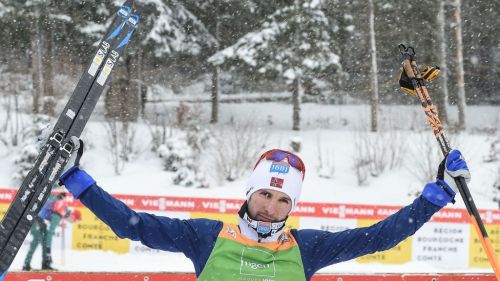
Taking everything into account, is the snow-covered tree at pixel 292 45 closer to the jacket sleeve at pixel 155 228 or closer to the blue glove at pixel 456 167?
the blue glove at pixel 456 167

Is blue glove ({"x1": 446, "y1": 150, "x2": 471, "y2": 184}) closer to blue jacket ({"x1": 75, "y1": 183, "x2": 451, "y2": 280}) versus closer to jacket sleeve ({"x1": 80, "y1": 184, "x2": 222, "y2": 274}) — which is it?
blue jacket ({"x1": 75, "y1": 183, "x2": 451, "y2": 280})

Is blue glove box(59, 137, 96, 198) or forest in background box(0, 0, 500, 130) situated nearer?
blue glove box(59, 137, 96, 198)

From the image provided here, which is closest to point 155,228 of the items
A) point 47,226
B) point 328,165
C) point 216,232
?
point 216,232

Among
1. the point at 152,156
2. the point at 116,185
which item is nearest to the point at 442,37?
the point at 152,156

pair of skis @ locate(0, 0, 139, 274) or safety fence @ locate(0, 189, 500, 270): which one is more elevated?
pair of skis @ locate(0, 0, 139, 274)

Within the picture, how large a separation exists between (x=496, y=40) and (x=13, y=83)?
1753cm

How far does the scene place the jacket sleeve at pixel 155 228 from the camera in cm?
275

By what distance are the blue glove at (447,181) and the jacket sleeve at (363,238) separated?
0.04 metres

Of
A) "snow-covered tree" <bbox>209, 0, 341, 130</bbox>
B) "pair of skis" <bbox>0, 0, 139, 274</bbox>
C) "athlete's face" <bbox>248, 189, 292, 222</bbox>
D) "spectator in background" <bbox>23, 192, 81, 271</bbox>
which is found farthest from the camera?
"snow-covered tree" <bbox>209, 0, 341, 130</bbox>

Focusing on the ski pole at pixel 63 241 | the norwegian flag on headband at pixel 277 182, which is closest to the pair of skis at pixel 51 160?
the norwegian flag on headband at pixel 277 182

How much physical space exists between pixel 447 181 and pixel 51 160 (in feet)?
6.20

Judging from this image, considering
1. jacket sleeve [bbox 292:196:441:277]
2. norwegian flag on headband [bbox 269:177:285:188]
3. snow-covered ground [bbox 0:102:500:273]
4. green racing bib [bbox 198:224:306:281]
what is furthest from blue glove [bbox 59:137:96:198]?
snow-covered ground [bbox 0:102:500:273]

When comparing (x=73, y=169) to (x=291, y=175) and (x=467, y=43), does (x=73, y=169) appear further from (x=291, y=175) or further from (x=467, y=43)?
(x=467, y=43)

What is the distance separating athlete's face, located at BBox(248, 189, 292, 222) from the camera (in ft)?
9.43
